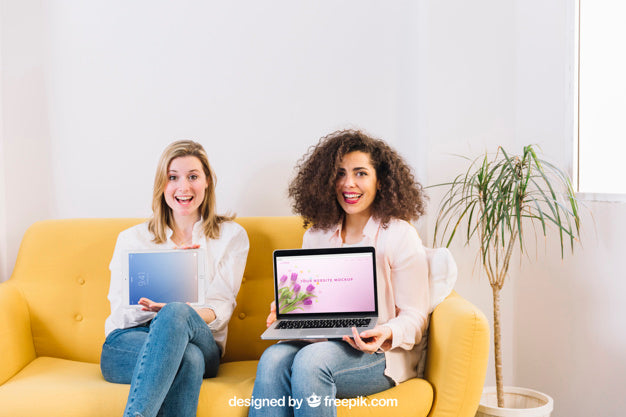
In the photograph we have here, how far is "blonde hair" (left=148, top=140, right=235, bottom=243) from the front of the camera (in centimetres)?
199

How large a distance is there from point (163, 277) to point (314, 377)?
2.20ft

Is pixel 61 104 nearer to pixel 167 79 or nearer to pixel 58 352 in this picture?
pixel 167 79

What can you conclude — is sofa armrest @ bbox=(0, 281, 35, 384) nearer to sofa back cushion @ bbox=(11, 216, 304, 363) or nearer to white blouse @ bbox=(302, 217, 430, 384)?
sofa back cushion @ bbox=(11, 216, 304, 363)

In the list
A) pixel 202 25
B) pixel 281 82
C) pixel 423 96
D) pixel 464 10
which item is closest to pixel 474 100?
pixel 423 96

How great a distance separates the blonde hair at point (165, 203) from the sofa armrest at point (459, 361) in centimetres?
87

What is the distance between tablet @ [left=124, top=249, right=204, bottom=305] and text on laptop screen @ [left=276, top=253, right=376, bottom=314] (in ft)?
1.05

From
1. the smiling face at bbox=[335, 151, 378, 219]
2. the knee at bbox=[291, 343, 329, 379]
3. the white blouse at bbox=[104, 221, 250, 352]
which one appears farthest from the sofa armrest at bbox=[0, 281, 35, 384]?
the smiling face at bbox=[335, 151, 378, 219]

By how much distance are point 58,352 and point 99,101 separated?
44.2 inches

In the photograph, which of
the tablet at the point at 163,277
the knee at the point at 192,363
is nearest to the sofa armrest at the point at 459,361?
the knee at the point at 192,363

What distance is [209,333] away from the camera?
5.66 ft

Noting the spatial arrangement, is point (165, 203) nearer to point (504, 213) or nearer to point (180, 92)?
point (180, 92)

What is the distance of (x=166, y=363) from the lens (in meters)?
1.50

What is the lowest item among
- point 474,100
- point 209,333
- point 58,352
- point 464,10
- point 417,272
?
point 58,352

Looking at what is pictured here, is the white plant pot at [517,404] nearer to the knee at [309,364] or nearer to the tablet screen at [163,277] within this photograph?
the knee at [309,364]
